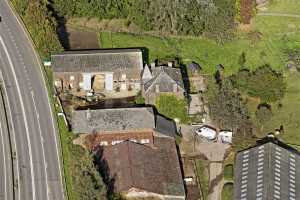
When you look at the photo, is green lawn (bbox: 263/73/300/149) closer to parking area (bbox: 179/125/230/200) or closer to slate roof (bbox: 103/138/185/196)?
parking area (bbox: 179/125/230/200)

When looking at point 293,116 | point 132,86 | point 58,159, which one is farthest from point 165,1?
point 58,159

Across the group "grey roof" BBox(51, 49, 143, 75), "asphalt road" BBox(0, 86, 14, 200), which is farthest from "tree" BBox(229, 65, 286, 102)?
"asphalt road" BBox(0, 86, 14, 200)

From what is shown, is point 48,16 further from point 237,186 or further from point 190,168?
point 237,186

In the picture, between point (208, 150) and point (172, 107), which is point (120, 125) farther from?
point (208, 150)

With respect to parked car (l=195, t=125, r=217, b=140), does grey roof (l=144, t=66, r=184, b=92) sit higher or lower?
higher

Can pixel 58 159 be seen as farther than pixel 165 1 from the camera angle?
No

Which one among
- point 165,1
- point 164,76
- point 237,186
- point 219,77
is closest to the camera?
point 237,186

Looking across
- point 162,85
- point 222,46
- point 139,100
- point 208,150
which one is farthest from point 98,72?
point 222,46
